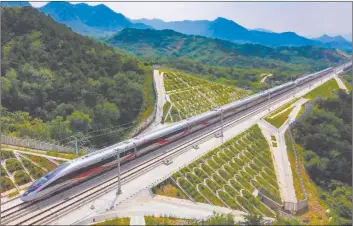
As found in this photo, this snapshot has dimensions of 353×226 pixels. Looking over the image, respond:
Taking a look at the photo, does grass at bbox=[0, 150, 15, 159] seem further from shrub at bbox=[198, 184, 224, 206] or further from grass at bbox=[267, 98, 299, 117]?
grass at bbox=[267, 98, 299, 117]

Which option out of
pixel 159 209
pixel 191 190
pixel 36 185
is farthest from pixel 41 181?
pixel 191 190

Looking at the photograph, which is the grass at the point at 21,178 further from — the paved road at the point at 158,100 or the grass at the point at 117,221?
the paved road at the point at 158,100

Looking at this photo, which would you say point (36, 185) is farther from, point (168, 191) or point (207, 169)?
point (207, 169)

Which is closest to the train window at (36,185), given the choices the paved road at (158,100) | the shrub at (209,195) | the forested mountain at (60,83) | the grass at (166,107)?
the forested mountain at (60,83)

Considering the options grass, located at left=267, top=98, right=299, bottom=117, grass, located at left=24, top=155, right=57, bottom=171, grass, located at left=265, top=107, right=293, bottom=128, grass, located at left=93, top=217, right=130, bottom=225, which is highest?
grass, located at left=24, top=155, right=57, bottom=171

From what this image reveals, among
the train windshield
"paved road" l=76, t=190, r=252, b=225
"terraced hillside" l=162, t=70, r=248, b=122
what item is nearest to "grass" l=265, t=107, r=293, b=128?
"terraced hillside" l=162, t=70, r=248, b=122

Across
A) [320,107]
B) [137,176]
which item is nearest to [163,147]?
[137,176]
